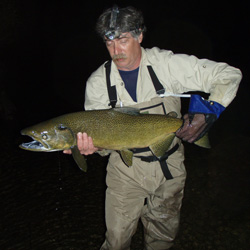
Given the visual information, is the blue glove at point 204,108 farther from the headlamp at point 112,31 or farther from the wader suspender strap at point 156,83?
the headlamp at point 112,31

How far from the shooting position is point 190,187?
497cm

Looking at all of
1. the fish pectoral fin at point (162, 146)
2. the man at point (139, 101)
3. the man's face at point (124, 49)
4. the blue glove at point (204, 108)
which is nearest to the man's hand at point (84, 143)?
the man at point (139, 101)

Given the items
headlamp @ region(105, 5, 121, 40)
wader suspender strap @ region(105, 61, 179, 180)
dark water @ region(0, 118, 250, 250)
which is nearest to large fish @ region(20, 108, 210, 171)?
wader suspender strap @ region(105, 61, 179, 180)

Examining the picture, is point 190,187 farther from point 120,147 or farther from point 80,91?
point 80,91

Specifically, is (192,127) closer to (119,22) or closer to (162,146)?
(162,146)

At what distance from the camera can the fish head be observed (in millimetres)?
2809

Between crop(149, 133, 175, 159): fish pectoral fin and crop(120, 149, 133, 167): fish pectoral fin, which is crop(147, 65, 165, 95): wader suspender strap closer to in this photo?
crop(149, 133, 175, 159): fish pectoral fin

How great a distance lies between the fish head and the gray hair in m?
1.20

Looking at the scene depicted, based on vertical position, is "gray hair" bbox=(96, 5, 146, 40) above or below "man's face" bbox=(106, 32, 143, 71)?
above

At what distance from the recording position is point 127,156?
277 centimetres

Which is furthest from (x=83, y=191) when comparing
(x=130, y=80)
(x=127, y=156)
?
(x=130, y=80)

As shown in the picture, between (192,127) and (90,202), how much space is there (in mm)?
3006

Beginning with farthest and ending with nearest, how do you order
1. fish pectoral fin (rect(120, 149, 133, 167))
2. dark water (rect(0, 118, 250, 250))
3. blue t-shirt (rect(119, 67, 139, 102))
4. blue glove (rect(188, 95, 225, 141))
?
dark water (rect(0, 118, 250, 250))
blue t-shirt (rect(119, 67, 139, 102))
fish pectoral fin (rect(120, 149, 133, 167))
blue glove (rect(188, 95, 225, 141))

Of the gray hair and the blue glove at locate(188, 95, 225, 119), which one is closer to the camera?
the blue glove at locate(188, 95, 225, 119)
